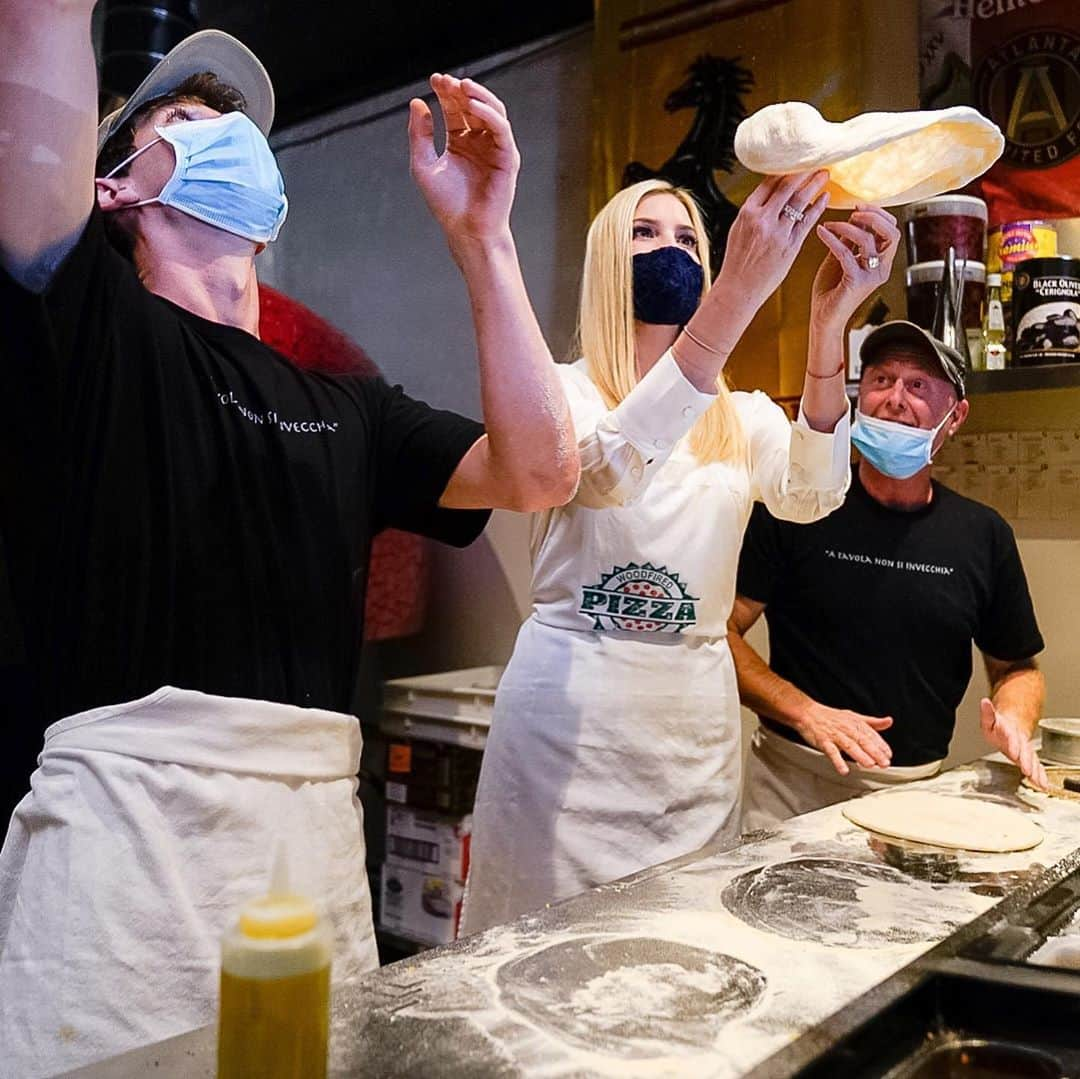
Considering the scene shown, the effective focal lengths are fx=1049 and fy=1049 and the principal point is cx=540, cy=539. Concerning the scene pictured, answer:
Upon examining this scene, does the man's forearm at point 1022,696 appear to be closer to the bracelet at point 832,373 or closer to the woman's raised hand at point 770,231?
the bracelet at point 832,373

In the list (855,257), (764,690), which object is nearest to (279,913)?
(855,257)

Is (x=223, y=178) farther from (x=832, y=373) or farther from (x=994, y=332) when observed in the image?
(x=994, y=332)

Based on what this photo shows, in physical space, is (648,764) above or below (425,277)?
below

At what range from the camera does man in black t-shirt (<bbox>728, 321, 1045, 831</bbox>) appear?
1909 millimetres

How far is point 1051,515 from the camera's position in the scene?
2.26 meters

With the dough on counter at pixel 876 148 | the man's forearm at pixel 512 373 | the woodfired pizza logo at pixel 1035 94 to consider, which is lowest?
the man's forearm at pixel 512 373

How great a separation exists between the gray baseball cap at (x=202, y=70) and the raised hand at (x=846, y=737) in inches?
46.3

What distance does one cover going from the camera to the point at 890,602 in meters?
1.92

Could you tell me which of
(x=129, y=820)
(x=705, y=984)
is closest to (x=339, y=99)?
(x=129, y=820)

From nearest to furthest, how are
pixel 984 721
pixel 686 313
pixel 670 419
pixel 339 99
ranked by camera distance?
pixel 670 419 < pixel 984 721 < pixel 686 313 < pixel 339 99

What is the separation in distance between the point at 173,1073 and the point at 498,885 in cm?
100

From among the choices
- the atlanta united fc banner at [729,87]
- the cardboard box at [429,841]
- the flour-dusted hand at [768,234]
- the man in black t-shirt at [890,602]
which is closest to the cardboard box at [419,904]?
the cardboard box at [429,841]

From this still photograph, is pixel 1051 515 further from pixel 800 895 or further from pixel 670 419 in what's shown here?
pixel 800 895

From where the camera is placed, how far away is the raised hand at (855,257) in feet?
4.96
